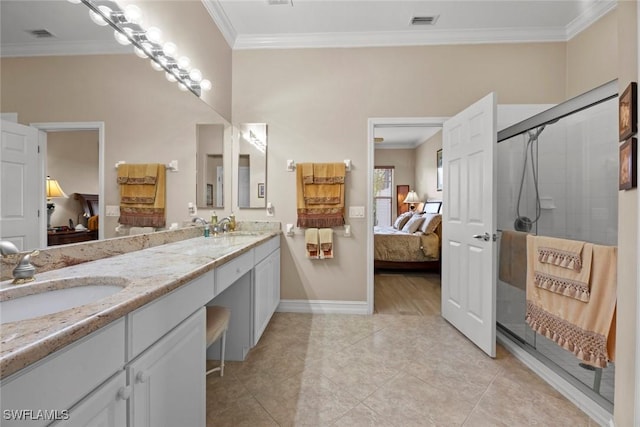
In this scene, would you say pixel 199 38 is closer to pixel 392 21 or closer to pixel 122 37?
pixel 122 37

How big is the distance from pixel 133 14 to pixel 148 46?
17 centimetres

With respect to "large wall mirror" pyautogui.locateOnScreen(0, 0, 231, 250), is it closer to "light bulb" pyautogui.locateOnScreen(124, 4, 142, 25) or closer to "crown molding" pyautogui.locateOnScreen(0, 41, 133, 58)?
"crown molding" pyautogui.locateOnScreen(0, 41, 133, 58)

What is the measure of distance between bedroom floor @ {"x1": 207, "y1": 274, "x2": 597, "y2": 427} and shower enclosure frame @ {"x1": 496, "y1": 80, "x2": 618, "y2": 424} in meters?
0.05

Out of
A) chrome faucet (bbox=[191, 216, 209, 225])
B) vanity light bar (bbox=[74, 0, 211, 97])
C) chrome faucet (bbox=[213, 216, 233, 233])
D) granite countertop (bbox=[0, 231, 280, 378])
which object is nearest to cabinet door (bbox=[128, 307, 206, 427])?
granite countertop (bbox=[0, 231, 280, 378])

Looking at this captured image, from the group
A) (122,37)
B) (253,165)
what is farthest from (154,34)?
(253,165)

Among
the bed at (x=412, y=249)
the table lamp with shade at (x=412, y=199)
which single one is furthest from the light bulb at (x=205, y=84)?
the table lamp with shade at (x=412, y=199)

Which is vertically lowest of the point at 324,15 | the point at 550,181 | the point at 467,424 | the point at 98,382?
the point at 467,424

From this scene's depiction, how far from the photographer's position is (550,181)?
2.42 meters

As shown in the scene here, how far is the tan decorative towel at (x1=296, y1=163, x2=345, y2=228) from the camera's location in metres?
2.85

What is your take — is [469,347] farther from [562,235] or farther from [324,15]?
[324,15]

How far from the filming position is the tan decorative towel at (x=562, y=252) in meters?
1.54

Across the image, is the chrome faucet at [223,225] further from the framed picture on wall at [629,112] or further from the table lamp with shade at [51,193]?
the framed picture on wall at [629,112]

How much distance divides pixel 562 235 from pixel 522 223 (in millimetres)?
329

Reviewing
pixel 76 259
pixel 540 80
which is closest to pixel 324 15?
pixel 540 80
